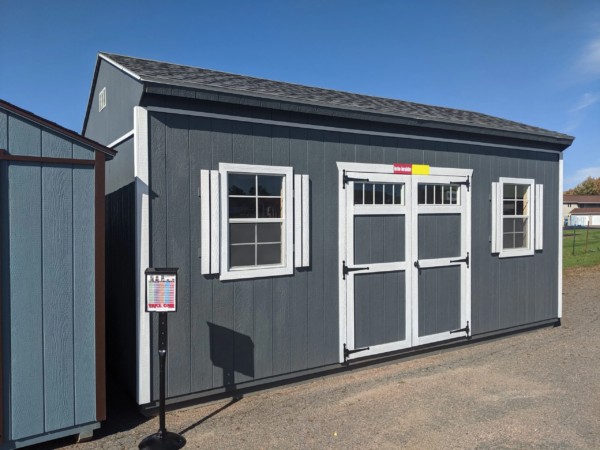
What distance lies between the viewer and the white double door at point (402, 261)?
5391 millimetres

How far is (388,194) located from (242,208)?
6.70ft

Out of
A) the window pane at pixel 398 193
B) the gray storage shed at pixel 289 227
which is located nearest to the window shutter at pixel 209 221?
the gray storage shed at pixel 289 227

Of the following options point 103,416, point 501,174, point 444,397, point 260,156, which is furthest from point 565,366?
A: point 103,416

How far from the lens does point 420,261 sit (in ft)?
19.5

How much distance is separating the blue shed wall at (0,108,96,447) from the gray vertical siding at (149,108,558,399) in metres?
0.68

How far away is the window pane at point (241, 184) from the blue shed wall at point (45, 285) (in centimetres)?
137

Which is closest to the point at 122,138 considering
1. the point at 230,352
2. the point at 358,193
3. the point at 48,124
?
the point at 48,124

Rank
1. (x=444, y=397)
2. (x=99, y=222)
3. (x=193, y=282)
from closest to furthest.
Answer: (x=99, y=222) → (x=193, y=282) → (x=444, y=397)

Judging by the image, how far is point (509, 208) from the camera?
6.98 meters

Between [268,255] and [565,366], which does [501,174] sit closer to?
[565,366]

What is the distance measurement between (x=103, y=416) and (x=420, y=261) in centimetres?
409

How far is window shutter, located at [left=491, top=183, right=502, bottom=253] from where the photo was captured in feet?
21.8

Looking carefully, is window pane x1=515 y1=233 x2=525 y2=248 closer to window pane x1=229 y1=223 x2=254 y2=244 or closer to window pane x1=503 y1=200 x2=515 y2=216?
window pane x1=503 y1=200 x2=515 y2=216

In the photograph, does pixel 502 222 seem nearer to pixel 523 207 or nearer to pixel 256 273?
pixel 523 207
